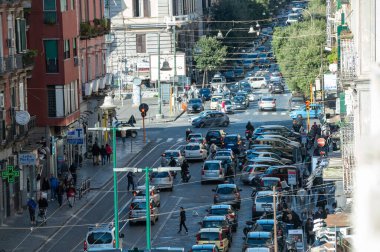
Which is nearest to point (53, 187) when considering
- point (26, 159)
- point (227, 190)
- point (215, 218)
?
point (26, 159)

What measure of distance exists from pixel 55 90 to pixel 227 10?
74.4 metres

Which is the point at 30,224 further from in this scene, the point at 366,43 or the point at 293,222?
the point at 366,43

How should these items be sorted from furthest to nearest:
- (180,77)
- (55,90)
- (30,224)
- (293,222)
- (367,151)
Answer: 1. (180,77)
2. (55,90)
3. (30,224)
4. (293,222)
5. (367,151)

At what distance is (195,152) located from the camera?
223 feet

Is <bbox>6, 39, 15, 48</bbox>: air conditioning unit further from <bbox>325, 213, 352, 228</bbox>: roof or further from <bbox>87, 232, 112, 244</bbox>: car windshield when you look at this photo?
<bbox>325, 213, 352, 228</bbox>: roof

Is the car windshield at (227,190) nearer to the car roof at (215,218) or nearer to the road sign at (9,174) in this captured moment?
the car roof at (215,218)

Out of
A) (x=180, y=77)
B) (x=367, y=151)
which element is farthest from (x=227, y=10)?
(x=367, y=151)

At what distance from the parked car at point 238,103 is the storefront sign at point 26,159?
156 feet

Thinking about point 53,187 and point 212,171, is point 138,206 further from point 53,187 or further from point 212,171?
point 212,171

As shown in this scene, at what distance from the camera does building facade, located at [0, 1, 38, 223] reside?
49.2 meters

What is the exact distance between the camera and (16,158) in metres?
51.6

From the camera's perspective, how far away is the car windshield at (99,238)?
3956 cm

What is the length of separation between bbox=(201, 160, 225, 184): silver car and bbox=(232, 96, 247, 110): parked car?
127 ft

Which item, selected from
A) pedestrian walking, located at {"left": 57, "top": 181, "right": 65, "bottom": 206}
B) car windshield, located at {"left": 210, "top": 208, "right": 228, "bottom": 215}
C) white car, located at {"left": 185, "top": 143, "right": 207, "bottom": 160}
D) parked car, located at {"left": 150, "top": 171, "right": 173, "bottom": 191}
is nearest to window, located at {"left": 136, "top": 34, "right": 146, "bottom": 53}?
white car, located at {"left": 185, "top": 143, "right": 207, "bottom": 160}
